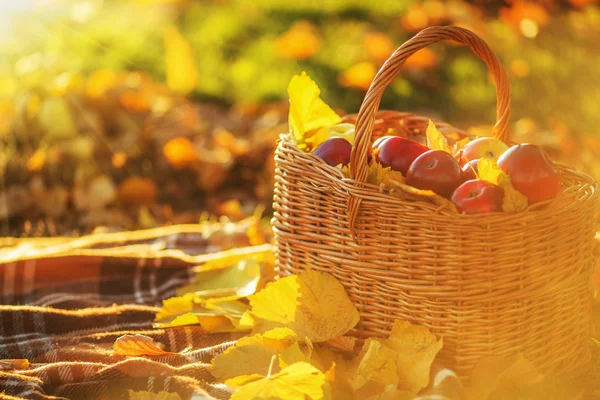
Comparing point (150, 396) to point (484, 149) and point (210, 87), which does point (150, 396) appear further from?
point (210, 87)

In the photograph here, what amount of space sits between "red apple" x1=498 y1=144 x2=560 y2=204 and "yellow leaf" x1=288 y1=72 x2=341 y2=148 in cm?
49

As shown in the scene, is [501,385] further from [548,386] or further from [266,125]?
[266,125]

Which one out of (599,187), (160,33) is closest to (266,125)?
(160,33)

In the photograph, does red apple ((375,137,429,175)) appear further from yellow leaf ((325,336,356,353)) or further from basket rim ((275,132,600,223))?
yellow leaf ((325,336,356,353))

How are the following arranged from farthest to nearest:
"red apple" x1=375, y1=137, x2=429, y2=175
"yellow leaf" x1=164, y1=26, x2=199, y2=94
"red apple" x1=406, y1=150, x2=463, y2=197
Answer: "yellow leaf" x1=164, y1=26, x2=199, y2=94 < "red apple" x1=375, y1=137, x2=429, y2=175 < "red apple" x1=406, y1=150, x2=463, y2=197

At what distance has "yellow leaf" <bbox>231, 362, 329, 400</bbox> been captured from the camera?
1354 millimetres

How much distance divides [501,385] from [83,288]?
1.28 metres

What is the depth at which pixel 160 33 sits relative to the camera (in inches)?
206

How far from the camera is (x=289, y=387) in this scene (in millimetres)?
A: 1372

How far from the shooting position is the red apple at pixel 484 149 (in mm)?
1624

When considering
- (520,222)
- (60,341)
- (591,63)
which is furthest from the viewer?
(591,63)

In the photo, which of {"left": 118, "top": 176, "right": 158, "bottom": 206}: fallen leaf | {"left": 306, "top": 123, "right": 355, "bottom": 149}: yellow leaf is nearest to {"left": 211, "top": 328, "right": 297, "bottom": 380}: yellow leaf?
{"left": 306, "top": 123, "right": 355, "bottom": 149}: yellow leaf

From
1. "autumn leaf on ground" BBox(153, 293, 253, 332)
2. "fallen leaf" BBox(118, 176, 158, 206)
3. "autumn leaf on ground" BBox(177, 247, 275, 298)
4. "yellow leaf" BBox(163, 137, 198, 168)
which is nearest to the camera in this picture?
"autumn leaf on ground" BBox(153, 293, 253, 332)

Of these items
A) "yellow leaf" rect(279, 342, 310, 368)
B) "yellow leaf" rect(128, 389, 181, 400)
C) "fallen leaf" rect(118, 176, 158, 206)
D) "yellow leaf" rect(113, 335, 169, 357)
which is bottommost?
"fallen leaf" rect(118, 176, 158, 206)
